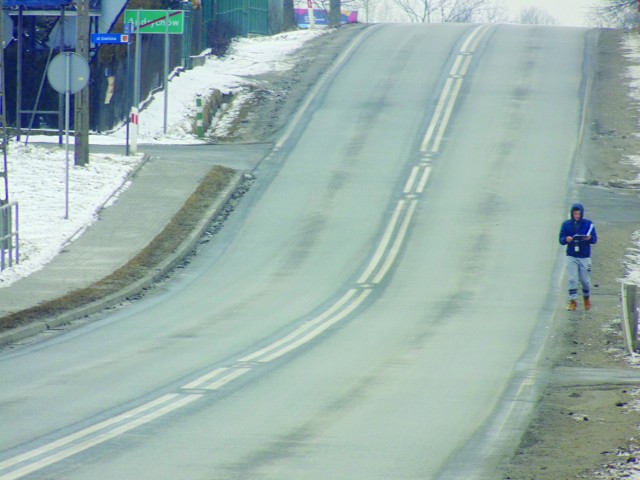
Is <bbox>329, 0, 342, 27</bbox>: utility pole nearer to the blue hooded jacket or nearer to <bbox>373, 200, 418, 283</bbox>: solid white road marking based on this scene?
<bbox>373, 200, 418, 283</bbox>: solid white road marking

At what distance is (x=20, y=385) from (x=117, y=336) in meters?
3.11

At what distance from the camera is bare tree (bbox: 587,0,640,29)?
163ft

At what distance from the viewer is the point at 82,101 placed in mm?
24328

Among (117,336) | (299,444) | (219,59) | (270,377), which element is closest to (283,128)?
(219,59)

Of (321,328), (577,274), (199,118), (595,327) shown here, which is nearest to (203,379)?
(321,328)

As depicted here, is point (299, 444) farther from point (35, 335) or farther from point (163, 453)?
point (35, 335)

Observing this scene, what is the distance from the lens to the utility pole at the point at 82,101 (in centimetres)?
2395

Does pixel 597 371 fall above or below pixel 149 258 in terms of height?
above

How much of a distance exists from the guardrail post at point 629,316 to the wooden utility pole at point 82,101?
1350 cm

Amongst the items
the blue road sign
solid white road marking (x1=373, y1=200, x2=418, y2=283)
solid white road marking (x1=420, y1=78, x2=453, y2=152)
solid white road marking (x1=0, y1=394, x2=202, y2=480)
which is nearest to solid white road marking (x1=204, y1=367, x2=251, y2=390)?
solid white road marking (x1=0, y1=394, x2=202, y2=480)

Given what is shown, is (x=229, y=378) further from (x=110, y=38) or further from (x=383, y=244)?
(x=110, y=38)

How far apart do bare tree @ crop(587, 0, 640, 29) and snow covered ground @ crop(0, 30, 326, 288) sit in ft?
59.2

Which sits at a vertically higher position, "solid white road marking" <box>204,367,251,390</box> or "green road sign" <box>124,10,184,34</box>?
"green road sign" <box>124,10,184,34</box>

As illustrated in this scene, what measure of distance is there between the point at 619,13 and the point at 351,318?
74.4 m
